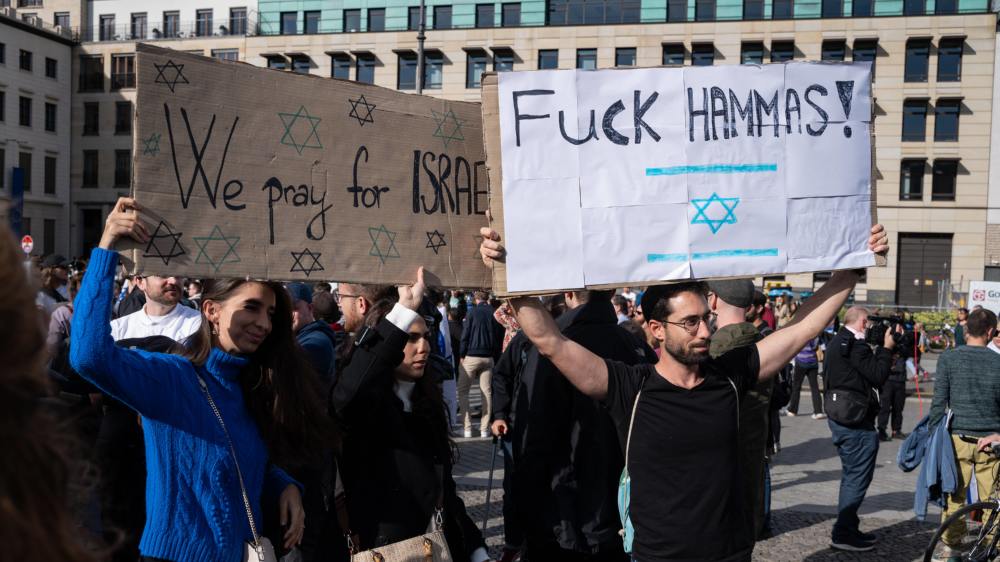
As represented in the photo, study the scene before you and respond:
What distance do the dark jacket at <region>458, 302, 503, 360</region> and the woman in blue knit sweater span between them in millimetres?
8798

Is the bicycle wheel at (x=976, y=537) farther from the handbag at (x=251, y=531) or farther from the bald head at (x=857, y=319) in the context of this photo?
the handbag at (x=251, y=531)

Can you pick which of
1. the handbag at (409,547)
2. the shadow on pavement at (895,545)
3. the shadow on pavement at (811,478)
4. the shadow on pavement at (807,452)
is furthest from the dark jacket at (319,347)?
the shadow on pavement at (807,452)

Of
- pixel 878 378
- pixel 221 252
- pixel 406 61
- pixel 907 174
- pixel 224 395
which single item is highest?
pixel 406 61

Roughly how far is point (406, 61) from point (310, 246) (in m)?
49.1

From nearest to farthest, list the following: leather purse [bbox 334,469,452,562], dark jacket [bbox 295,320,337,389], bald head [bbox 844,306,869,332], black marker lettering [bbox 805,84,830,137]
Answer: leather purse [bbox 334,469,452,562], black marker lettering [bbox 805,84,830,137], dark jacket [bbox 295,320,337,389], bald head [bbox 844,306,869,332]

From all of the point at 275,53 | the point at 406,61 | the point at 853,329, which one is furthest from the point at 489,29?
the point at 853,329

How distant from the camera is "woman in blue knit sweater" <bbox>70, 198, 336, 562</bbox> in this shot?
7.89 feet

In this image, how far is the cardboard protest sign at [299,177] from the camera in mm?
2785

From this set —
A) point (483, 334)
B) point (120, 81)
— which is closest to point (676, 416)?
point (483, 334)

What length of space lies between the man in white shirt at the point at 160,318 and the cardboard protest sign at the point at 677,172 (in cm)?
301

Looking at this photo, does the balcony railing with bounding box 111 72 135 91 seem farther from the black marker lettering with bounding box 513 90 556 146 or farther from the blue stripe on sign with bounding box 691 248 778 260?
the blue stripe on sign with bounding box 691 248 778 260

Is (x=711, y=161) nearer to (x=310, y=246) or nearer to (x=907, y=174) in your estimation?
(x=310, y=246)

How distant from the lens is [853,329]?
7.73 meters

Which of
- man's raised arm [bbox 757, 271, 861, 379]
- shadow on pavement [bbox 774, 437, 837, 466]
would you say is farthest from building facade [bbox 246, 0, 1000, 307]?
man's raised arm [bbox 757, 271, 861, 379]
